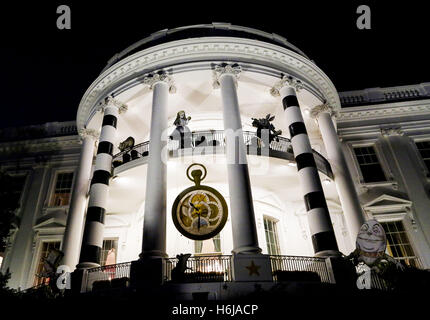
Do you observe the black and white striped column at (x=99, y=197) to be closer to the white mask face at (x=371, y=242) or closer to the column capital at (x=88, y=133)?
the column capital at (x=88, y=133)

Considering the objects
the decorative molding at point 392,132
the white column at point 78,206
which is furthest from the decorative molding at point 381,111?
the white column at point 78,206

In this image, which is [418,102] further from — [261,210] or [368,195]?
[261,210]

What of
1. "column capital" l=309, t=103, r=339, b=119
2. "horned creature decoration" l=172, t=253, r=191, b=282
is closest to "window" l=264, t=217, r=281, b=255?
"column capital" l=309, t=103, r=339, b=119

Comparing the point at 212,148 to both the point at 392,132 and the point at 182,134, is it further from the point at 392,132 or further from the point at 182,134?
the point at 392,132

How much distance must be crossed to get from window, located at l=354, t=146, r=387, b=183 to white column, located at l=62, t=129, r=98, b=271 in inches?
589

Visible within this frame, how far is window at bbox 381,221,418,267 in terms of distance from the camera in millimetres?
15250

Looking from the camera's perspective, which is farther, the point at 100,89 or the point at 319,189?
the point at 100,89

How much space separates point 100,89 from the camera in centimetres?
1642

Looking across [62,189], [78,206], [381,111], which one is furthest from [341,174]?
[62,189]

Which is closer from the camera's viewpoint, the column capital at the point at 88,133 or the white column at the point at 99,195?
the white column at the point at 99,195

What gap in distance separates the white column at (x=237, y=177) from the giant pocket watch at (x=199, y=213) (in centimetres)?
51

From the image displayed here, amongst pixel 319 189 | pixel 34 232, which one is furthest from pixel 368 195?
pixel 34 232

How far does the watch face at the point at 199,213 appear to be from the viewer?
1041cm
